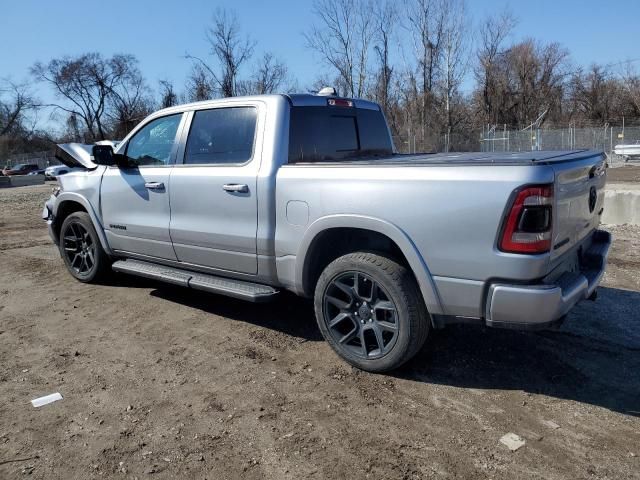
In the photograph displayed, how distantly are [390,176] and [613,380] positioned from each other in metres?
2.04

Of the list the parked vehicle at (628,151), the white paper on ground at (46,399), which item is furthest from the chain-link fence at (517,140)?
the white paper on ground at (46,399)

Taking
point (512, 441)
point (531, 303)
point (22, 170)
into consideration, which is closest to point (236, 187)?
point (531, 303)

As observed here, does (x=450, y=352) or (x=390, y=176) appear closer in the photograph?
(x=390, y=176)

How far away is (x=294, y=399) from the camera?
3420 mm

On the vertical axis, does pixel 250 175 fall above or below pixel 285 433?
above

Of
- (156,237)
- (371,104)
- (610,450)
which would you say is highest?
(371,104)

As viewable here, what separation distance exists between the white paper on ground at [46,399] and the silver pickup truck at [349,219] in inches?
54.8

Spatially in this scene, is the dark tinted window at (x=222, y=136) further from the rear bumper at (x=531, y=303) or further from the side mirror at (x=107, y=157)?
the rear bumper at (x=531, y=303)

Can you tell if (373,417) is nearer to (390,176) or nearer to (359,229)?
(359,229)

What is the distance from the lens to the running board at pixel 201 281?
13.6 feet

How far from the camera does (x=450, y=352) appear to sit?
4047mm

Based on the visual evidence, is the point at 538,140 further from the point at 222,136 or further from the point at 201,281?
the point at 201,281

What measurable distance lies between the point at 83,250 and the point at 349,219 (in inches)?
153

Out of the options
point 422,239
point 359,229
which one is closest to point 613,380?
point 422,239
